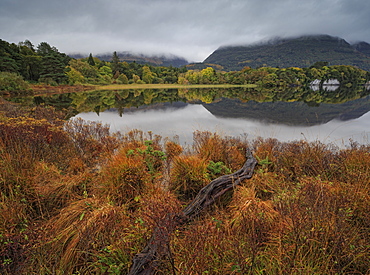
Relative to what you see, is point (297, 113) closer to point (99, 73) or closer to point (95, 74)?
point (95, 74)

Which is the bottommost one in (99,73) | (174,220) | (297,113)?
(297,113)

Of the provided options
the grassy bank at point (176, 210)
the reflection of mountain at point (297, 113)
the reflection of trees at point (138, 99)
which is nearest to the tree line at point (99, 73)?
the reflection of trees at point (138, 99)

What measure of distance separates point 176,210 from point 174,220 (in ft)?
0.33

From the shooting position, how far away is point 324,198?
2.48 m

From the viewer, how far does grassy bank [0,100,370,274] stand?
6.62ft

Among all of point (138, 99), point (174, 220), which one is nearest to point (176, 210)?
point (174, 220)

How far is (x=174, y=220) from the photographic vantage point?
6.55 feet

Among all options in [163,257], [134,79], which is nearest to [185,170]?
[163,257]

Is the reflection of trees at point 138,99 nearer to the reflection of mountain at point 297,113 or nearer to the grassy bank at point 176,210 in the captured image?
the reflection of mountain at point 297,113

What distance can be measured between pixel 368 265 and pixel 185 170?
3168mm

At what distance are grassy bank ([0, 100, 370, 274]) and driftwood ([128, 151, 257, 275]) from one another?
0.12 m

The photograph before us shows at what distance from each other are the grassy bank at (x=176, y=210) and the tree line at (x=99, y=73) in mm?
32952

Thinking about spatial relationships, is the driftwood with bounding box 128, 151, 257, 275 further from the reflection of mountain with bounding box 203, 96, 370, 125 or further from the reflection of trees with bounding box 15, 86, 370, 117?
the reflection of trees with bounding box 15, 86, 370, 117

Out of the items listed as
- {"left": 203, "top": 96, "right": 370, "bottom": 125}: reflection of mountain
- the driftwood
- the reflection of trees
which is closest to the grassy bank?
the driftwood
